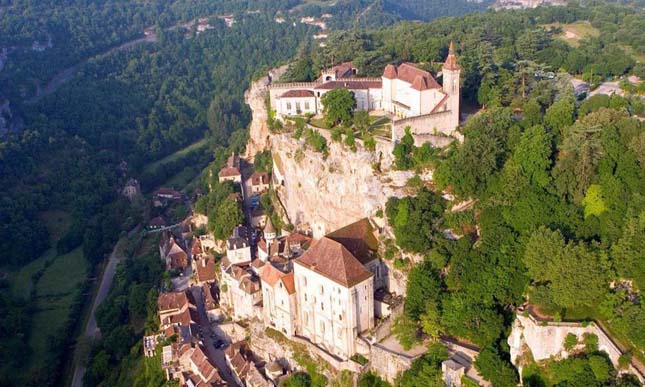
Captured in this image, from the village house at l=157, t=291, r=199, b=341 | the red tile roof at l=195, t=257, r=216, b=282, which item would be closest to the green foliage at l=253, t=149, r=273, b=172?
the red tile roof at l=195, t=257, r=216, b=282

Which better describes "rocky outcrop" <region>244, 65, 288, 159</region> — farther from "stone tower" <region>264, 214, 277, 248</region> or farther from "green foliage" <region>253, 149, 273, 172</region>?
"stone tower" <region>264, 214, 277, 248</region>

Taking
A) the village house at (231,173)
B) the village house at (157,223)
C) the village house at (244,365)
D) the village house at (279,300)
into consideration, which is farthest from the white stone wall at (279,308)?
the village house at (157,223)

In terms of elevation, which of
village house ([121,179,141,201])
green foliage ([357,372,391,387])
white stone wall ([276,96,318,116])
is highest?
white stone wall ([276,96,318,116])

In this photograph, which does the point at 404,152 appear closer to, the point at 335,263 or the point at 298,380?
the point at 335,263

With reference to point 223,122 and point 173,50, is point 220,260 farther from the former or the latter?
point 173,50

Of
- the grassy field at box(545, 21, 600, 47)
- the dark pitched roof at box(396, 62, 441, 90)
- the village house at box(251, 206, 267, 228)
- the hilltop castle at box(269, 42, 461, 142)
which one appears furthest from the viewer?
the grassy field at box(545, 21, 600, 47)

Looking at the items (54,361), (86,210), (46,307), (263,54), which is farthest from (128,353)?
(263,54)
